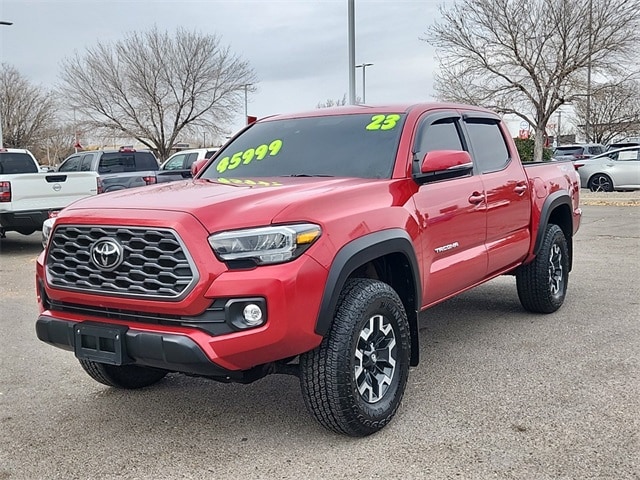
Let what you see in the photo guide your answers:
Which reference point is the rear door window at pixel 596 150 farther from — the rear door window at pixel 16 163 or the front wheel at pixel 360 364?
the front wheel at pixel 360 364

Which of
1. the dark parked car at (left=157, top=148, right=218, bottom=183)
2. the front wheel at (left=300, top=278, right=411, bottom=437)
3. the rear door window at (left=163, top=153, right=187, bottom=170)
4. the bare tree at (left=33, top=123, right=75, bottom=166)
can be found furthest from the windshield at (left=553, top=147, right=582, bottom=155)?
the bare tree at (left=33, top=123, right=75, bottom=166)

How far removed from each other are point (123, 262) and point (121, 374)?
1283 mm

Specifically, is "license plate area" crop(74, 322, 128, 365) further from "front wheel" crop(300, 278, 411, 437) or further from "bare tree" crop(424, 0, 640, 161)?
"bare tree" crop(424, 0, 640, 161)

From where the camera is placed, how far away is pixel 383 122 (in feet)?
14.9

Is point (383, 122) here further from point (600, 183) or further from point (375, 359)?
point (600, 183)

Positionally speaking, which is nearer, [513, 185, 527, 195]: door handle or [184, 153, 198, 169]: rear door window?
→ [513, 185, 527, 195]: door handle

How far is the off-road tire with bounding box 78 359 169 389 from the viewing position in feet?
13.7

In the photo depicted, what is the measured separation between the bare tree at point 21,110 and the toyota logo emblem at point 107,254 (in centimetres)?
4126

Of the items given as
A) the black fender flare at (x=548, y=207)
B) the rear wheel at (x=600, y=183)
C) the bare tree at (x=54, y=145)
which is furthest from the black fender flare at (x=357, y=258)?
the bare tree at (x=54, y=145)

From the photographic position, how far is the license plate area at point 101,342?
3.24m

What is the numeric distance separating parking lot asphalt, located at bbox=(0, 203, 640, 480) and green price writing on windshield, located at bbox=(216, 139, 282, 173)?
1.52 m

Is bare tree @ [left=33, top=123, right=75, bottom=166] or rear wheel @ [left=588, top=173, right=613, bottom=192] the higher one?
bare tree @ [left=33, top=123, right=75, bottom=166]

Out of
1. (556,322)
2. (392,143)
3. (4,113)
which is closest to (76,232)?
(392,143)

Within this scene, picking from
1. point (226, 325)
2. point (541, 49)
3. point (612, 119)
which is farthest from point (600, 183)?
point (612, 119)
